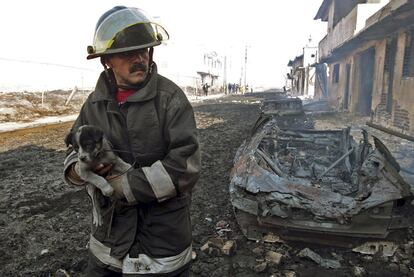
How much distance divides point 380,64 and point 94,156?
43.5ft

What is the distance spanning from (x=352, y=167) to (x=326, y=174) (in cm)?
38

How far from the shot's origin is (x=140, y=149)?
1503 millimetres

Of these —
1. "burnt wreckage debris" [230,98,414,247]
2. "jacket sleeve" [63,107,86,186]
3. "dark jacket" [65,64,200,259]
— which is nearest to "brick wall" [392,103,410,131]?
"burnt wreckage debris" [230,98,414,247]

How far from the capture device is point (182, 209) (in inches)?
63.2

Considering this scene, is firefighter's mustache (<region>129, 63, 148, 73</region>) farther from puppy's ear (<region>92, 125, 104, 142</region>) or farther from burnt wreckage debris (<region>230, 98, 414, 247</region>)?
burnt wreckage debris (<region>230, 98, 414, 247</region>)

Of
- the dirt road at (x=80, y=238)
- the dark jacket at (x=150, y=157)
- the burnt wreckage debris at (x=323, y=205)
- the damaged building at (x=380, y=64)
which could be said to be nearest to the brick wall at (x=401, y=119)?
the damaged building at (x=380, y=64)

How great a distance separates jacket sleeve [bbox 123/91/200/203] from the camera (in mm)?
1394

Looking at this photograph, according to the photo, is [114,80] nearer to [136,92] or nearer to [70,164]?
[136,92]

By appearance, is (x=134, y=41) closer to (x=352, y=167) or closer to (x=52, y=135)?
(x=352, y=167)

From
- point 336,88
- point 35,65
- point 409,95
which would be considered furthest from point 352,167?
point 35,65

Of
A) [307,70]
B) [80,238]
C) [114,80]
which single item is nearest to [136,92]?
[114,80]

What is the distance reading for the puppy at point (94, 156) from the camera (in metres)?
1.36

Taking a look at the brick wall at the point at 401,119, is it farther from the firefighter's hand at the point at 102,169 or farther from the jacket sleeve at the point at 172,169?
the firefighter's hand at the point at 102,169

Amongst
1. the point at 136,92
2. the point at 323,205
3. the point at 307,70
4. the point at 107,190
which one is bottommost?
the point at 323,205
